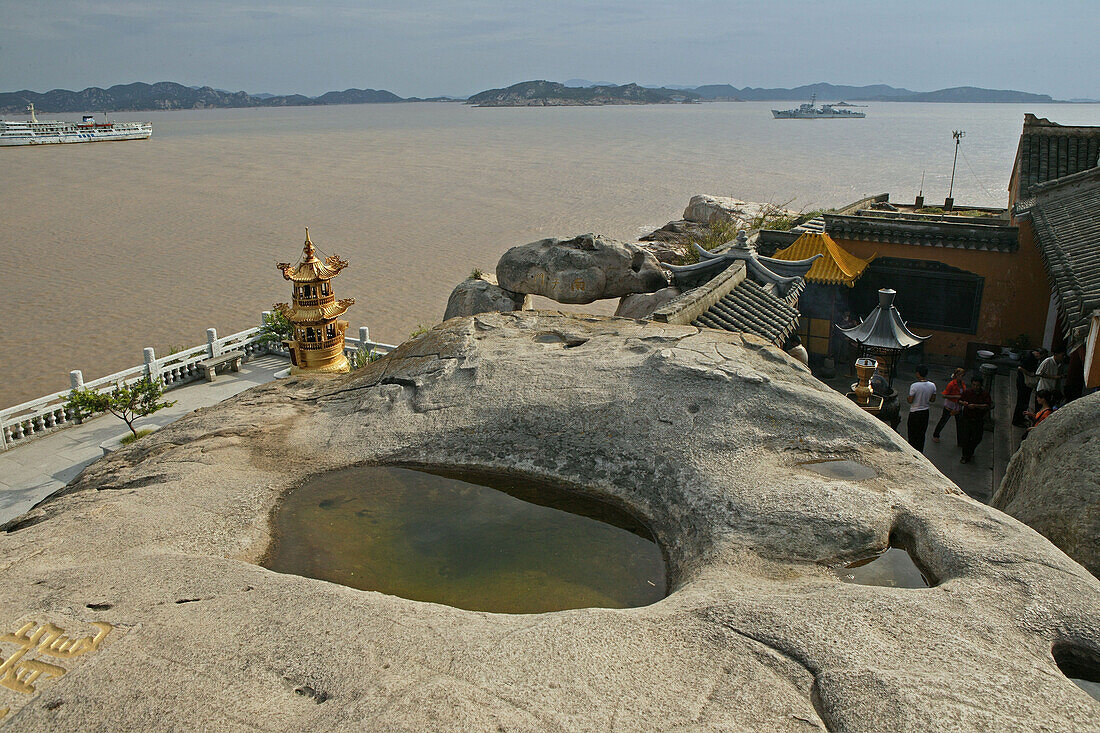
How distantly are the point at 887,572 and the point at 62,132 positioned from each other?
116524 millimetres

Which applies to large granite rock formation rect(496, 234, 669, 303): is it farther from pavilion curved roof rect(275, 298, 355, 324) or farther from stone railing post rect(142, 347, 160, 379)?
stone railing post rect(142, 347, 160, 379)

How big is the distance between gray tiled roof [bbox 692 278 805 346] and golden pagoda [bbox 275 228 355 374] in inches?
195

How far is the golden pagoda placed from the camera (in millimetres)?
10414

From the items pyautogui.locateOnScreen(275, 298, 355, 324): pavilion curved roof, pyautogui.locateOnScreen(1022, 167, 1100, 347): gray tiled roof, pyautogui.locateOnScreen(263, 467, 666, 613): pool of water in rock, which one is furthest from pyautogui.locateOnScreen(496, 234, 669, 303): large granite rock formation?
pyautogui.locateOnScreen(263, 467, 666, 613): pool of water in rock

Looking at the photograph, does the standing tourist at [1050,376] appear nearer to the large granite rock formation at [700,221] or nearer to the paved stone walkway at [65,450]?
the paved stone walkway at [65,450]

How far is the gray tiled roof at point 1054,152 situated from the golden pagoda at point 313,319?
16954mm

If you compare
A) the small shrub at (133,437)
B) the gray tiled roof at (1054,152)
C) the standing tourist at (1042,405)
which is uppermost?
the gray tiled roof at (1054,152)

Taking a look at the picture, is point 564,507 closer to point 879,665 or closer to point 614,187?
point 879,665

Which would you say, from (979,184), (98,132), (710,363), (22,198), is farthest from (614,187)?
(98,132)

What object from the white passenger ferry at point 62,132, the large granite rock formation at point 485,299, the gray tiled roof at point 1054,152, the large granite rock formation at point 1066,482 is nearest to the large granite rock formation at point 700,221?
the gray tiled roof at point 1054,152

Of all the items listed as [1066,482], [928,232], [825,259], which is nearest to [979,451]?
[825,259]

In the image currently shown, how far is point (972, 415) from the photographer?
12.2m

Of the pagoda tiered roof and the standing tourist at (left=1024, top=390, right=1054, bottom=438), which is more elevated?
the pagoda tiered roof

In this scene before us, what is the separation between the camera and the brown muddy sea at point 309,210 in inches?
1014
